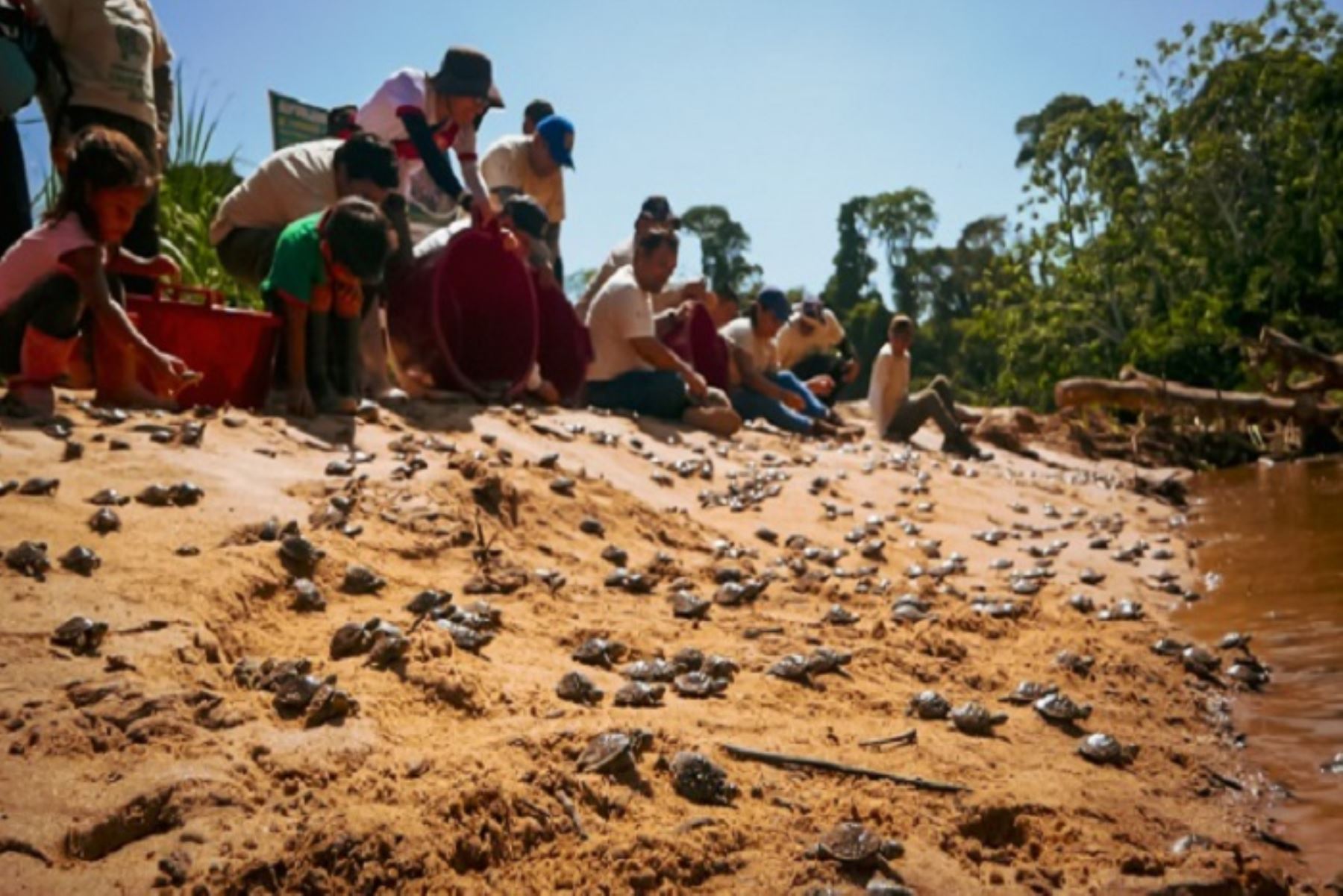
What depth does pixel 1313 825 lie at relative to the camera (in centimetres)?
194

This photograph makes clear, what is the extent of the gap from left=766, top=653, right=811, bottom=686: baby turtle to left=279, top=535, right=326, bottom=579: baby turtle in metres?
1.16

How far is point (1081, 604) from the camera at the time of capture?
359 cm

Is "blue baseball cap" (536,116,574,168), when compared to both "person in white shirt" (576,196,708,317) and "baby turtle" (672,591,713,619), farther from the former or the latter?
"baby turtle" (672,591,713,619)

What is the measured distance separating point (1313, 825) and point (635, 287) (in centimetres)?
467

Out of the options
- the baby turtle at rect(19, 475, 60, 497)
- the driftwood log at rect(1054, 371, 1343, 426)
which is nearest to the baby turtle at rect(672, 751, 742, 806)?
the baby turtle at rect(19, 475, 60, 497)

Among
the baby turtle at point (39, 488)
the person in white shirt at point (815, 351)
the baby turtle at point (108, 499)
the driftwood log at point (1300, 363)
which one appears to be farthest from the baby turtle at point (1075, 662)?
the driftwood log at point (1300, 363)

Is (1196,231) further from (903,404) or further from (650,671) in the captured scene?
(650,671)

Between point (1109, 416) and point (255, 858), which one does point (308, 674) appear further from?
point (1109, 416)

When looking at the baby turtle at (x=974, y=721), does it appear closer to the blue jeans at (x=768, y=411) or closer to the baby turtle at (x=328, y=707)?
the baby turtle at (x=328, y=707)

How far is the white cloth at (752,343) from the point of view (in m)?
7.48

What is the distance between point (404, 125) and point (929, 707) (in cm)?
395

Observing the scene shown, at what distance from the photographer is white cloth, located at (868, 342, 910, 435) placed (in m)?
8.04

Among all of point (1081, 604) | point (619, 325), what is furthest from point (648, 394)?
point (1081, 604)

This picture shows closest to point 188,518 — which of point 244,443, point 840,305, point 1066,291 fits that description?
point 244,443
